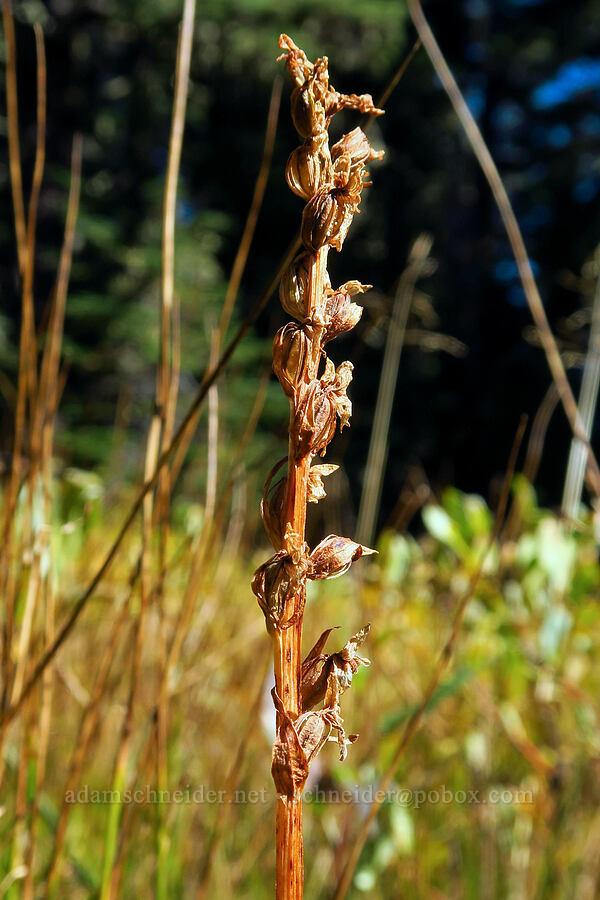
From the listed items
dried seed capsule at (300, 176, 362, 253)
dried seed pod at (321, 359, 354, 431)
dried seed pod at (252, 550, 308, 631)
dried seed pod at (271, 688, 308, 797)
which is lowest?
dried seed pod at (271, 688, 308, 797)

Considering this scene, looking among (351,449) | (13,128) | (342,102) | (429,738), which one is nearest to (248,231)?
(13,128)

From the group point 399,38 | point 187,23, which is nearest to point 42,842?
point 187,23

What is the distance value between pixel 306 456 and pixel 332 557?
3 centimetres

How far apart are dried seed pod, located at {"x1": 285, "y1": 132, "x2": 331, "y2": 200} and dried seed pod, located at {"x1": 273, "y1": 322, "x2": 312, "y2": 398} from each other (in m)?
0.04

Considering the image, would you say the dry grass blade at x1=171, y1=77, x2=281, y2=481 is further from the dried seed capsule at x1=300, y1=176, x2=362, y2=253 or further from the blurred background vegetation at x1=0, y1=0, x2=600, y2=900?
the dried seed capsule at x1=300, y1=176, x2=362, y2=253

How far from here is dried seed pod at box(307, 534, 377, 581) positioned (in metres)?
0.19

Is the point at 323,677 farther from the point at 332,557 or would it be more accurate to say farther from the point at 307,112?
the point at 307,112

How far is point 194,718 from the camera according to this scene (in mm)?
1055

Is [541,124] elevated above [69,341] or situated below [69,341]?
above

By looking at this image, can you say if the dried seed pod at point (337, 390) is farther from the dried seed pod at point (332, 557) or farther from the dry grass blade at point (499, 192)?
the dry grass blade at point (499, 192)

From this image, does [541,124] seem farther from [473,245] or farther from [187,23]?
[187,23]

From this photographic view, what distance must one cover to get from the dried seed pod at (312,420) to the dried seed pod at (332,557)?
1.0 inches

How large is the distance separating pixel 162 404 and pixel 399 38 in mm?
7284

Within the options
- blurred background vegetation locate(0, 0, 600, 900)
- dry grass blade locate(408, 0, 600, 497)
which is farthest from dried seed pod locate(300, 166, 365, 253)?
dry grass blade locate(408, 0, 600, 497)
